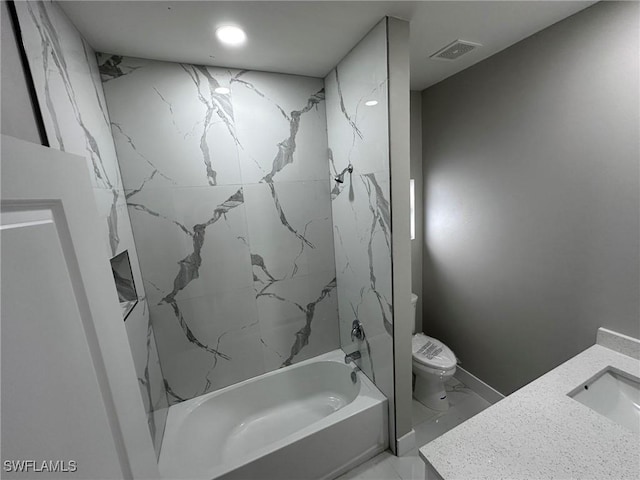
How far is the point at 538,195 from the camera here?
1.56 m

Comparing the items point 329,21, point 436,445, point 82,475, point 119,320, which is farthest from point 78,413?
point 329,21

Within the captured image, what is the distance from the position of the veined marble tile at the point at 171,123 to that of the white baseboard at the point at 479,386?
8.06ft

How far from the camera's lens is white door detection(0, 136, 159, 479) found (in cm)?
48

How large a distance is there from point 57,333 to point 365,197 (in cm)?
146

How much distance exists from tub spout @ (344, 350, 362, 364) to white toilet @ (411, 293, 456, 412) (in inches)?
16.4

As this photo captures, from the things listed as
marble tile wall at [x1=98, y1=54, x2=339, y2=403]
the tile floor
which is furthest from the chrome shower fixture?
the tile floor

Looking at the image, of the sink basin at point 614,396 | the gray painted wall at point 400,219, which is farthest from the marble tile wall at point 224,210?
the sink basin at point 614,396

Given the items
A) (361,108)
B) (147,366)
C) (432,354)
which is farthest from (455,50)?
(147,366)

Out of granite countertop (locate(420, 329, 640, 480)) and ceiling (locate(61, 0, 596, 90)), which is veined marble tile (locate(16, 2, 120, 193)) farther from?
granite countertop (locate(420, 329, 640, 480))

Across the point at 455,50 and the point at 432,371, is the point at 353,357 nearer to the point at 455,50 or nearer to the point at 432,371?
the point at 432,371

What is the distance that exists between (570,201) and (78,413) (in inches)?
86.8

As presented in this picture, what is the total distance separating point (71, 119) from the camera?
3.40 ft

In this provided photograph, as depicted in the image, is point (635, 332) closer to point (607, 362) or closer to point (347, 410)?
point (607, 362)

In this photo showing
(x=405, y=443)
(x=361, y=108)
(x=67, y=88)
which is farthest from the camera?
(x=405, y=443)
